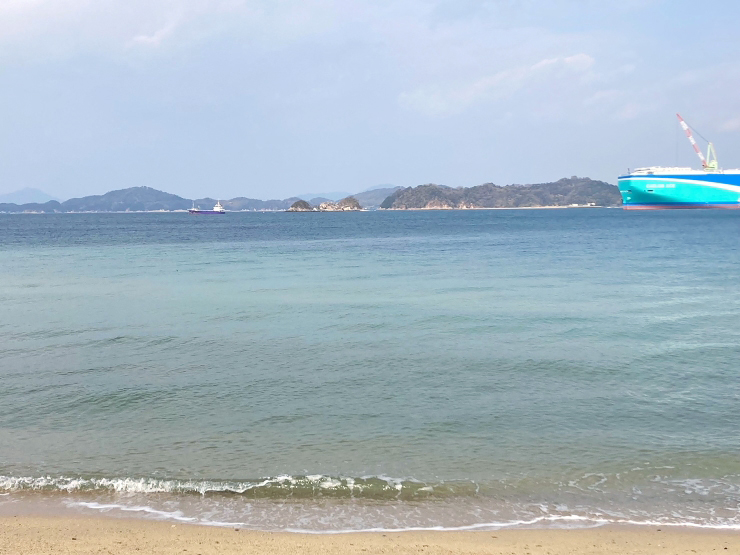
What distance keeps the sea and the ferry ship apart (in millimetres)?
121886

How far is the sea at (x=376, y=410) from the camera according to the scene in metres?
8.95

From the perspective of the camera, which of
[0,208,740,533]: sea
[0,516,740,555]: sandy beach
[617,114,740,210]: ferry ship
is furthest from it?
[617,114,740,210]: ferry ship

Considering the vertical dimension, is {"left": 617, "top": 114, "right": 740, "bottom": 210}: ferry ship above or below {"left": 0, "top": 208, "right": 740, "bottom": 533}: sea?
above

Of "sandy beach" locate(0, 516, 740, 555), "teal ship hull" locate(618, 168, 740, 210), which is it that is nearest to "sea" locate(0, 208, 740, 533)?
"sandy beach" locate(0, 516, 740, 555)

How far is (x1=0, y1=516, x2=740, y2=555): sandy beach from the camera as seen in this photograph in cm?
751

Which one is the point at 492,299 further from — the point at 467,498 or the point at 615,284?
the point at 467,498

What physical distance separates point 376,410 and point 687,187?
5655 inches

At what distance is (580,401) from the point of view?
1300cm

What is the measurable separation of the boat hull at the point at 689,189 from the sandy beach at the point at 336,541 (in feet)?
472

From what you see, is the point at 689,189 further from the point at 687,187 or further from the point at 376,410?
the point at 376,410

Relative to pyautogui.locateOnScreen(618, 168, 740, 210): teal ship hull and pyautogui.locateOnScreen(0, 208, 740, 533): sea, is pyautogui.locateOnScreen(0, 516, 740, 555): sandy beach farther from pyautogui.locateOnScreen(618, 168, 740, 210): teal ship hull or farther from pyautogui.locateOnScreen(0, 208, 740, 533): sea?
pyautogui.locateOnScreen(618, 168, 740, 210): teal ship hull

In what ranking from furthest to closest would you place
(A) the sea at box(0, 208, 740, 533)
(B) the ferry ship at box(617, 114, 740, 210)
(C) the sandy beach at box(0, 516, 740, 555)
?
1. (B) the ferry ship at box(617, 114, 740, 210)
2. (A) the sea at box(0, 208, 740, 533)
3. (C) the sandy beach at box(0, 516, 740, 555)

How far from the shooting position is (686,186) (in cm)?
13612

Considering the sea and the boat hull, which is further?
the boat hull
